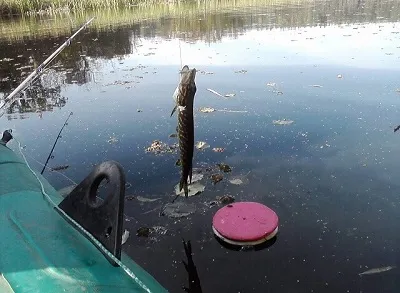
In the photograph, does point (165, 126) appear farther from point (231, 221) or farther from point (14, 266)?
point (14, 266)

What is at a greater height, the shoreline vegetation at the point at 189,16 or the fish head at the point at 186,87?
the shoreline vegetation at the point at 189,16

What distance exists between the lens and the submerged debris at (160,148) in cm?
591

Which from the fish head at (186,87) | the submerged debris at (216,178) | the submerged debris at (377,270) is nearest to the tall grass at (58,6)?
the submerged debris at (216,178)

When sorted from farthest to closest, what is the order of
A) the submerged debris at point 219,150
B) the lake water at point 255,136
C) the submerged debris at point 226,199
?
1. the submerged debris at point 219,150
2. the submerged debris at point 226,199
3. the lake water at point 255,136

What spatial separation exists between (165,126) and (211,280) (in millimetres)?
3856

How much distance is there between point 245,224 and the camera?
12.6 ft

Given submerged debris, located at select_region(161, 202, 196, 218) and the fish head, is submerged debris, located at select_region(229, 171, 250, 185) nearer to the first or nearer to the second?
submerged debris, located at select_region(161, 202, 196, 218)

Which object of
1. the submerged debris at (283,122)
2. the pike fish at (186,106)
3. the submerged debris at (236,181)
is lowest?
the submerged debris at (236,181)

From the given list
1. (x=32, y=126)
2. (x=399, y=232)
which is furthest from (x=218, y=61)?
(x=399, y=232)

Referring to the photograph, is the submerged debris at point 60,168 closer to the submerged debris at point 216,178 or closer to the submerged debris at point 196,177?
the submerged debris at point 196,177

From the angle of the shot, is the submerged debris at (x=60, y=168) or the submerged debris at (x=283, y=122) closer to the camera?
the submerged debris at (x=60, y=168)

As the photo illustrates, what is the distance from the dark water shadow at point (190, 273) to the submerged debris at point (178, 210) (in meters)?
0.48

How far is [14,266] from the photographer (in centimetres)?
209

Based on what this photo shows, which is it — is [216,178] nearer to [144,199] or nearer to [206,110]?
[144,199]
